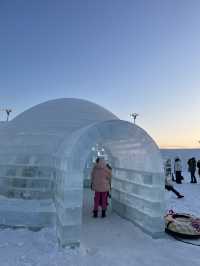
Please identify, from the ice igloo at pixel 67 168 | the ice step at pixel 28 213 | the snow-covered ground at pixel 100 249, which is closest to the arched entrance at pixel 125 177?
the ice igloo at pixel 67 168

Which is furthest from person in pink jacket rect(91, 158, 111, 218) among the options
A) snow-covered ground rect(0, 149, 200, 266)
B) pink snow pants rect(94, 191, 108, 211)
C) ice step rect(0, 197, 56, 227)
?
ice step rect(0, 197, 56, 227)

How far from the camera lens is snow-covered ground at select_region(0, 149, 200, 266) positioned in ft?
15.7

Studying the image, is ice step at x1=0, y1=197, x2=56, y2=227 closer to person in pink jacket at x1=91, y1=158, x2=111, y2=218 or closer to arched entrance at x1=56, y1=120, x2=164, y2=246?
arched entrance at x1=56, y1=120, x2=164, y2=246

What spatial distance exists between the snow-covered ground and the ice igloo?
0.33m

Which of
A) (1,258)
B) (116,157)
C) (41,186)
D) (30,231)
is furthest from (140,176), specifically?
(1,258)

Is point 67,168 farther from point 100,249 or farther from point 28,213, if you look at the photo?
point 28,213

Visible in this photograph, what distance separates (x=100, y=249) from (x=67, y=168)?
186 centimetres

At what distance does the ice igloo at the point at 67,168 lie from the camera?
5590mm

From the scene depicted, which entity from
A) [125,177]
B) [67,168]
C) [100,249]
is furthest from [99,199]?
[67,168]

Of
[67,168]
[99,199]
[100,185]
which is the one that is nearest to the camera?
[67,168]

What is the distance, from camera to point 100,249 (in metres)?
5.37

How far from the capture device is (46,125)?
841cm

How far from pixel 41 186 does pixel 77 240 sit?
7.45 feet

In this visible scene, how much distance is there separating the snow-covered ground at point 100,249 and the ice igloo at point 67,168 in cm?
33
